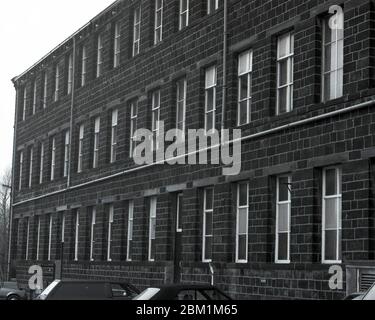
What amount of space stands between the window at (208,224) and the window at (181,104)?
339cm

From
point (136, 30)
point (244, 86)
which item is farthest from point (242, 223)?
point (136, 30)

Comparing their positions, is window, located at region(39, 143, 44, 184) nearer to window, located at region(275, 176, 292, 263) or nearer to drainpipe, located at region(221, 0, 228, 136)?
drainpipe, located at region(221, 0, 228, 136)

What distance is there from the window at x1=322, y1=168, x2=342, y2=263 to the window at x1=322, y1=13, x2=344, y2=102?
85.3 inches

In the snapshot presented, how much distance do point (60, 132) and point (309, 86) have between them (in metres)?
22.6

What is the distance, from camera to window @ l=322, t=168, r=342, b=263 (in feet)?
70.3

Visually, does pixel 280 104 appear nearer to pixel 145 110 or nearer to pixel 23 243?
pixel 145 110

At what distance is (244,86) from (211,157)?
8.66 feet

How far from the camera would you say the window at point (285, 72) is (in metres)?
24.1

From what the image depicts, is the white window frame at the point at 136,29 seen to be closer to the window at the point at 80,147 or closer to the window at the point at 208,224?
the window at the point at 80,147

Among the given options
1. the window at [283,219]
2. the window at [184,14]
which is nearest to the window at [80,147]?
the window at [184,14]

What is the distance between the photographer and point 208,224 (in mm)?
27906

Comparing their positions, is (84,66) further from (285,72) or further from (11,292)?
(285,72)

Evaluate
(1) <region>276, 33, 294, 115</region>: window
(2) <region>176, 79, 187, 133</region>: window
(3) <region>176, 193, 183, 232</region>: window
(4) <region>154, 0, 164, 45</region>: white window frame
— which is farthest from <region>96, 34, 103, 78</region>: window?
(1) <region>276, 33, 294, 115</region>: window

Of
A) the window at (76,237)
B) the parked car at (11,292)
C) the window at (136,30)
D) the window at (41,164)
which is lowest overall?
the parked car at (11,292)
